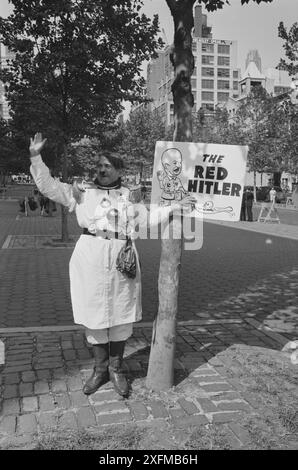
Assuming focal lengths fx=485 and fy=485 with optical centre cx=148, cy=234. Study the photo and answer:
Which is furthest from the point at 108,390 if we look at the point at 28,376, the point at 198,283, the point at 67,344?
the point at 198,283

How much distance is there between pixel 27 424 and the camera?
3.34 metres

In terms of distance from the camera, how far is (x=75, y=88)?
12195mm

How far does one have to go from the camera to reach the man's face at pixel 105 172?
3793mm

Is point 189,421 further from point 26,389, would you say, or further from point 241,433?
point 26,389

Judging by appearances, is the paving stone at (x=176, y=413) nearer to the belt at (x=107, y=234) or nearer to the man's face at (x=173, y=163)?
the belt at (x=107, y=234)

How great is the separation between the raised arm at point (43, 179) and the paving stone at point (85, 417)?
1565 mm

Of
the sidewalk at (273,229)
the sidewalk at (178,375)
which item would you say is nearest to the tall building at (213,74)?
the sidewalk at (273,229)

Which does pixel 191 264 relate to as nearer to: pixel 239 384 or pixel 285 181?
pixel 239 384

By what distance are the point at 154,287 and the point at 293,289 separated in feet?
7.48

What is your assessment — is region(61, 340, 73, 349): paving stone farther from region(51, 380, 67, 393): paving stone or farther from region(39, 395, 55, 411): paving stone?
region(39, 395, 55, 411): paving stone

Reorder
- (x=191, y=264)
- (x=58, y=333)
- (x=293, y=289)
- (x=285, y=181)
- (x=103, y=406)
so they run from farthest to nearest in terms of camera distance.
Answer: (x=285, y=181) < (x=191, y=264) < (x=293, y=289) < (x=58, y=333) < (x=103, y=406)

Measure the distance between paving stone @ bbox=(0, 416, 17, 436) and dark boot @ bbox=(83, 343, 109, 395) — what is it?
25.8 inches

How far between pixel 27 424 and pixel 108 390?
76 centimetres

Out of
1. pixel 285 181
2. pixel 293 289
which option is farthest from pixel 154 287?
pixel 285 181
